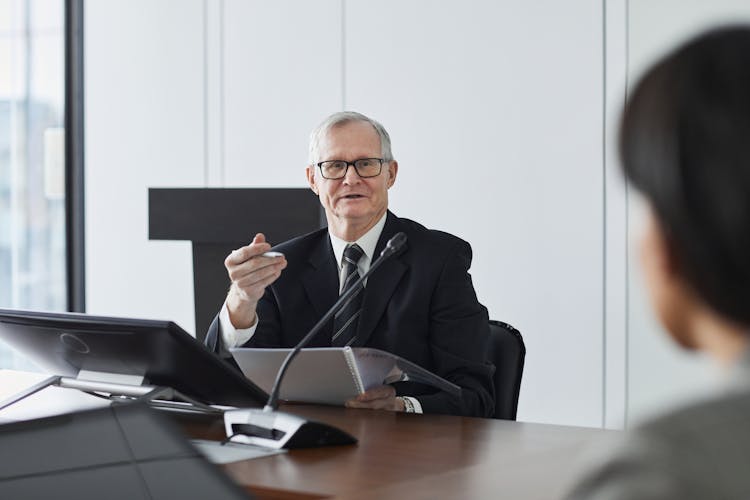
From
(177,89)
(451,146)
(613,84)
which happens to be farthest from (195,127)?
Result: (613,84)

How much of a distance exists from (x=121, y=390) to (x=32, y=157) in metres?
3.67

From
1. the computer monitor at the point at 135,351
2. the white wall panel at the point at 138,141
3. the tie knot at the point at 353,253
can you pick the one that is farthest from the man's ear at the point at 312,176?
the white wall panel at the point at 138,141

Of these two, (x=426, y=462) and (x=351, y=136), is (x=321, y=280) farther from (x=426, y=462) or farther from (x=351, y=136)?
(x=426, y=462)

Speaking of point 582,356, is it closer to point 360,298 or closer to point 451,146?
point 451,146

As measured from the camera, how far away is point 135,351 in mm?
2020

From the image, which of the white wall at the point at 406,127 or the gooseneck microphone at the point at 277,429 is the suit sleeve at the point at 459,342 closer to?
the gooseneck microphone at the point at 277,429

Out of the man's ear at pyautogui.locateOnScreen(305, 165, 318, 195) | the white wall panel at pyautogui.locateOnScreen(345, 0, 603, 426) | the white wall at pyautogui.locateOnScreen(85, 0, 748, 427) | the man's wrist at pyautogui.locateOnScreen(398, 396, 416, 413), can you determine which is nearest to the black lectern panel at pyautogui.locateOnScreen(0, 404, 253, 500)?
the man's wrist at pyautogui.locateOnScreen(398, 396, 416, 413)

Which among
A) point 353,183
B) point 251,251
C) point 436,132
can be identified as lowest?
point 251,251

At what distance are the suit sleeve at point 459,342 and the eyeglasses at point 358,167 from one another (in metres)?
0.29

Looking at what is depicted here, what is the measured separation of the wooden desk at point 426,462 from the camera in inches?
60.5

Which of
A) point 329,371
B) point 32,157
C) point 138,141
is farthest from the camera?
point 32,157

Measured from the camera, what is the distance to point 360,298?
262 centimetres

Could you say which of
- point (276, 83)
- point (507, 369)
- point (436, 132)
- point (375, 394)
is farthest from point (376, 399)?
point (276, 83)

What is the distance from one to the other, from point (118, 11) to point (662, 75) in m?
4.95
